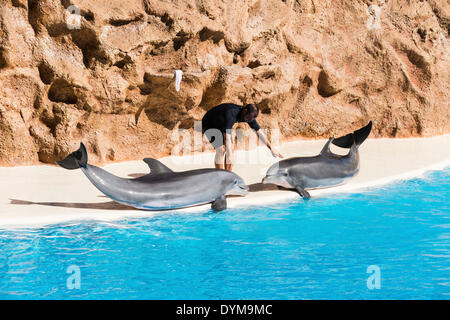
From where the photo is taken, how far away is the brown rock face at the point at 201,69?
8.28 meters

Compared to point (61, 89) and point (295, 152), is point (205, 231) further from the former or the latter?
point (295, 152)

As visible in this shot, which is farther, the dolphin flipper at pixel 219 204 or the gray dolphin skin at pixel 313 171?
the gray dolphin skin at pixel 313 171

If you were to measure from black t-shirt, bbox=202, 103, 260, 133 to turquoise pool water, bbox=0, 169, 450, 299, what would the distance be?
4.35ft

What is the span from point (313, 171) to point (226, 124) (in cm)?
126

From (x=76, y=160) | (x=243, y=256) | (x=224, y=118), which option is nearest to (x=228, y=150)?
(x=224, y=118)

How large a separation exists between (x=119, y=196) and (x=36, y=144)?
110 inches

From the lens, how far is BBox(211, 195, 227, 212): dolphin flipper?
6.69m

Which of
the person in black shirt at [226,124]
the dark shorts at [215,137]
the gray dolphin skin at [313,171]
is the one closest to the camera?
the gray dolphin skin at [313,171]

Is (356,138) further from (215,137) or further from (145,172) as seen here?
(145,172)

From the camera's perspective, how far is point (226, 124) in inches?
303

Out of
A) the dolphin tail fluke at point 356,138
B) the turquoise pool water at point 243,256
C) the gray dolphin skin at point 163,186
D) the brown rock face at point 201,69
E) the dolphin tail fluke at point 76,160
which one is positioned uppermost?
the brown rock face at point 201,69

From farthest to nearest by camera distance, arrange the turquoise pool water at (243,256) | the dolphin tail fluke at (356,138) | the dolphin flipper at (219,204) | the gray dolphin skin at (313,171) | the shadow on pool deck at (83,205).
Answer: the dolphin tail fluke at (356,138), the gray dolphin skin at (313,171), the dolphin flipper at (219,204), the shadow on pool deck at (83,205), the turquoise pool water at (243,256)

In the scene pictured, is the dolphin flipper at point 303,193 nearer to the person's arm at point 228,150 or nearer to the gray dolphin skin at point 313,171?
the gray dolphin skin at point 313,171

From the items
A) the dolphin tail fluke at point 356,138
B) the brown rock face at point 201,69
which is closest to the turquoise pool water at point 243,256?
the dolphin tail fluke at point 356,138
